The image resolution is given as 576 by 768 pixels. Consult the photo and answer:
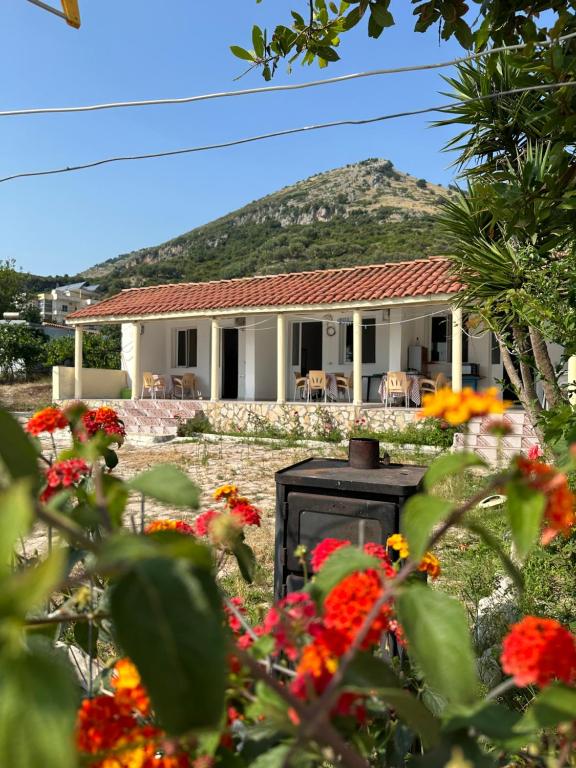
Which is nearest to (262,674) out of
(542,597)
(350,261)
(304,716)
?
(304,716)

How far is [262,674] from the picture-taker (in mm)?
639

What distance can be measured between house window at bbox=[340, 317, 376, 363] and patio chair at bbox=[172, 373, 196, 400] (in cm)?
449

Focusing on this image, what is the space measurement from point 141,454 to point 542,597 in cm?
885

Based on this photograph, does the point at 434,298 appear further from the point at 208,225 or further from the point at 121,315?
the point at 208,225

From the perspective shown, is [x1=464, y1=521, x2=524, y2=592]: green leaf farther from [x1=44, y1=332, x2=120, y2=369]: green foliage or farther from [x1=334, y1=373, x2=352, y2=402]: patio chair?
[x1=44, y1=332, x2=120, y2=369]: green foliage

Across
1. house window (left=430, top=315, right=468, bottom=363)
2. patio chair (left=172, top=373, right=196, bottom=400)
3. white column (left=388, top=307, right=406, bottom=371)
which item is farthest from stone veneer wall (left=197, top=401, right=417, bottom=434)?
house window (left=430, top=315, right=468, bottom=363)

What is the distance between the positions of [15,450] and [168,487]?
0.62 feet

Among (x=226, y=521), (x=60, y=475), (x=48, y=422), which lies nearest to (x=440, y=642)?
(x=226, y=521)

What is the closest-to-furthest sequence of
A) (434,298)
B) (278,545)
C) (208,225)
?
(278,545), (434,298), (208,225)

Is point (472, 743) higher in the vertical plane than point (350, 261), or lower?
lower

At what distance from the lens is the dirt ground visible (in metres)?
20.7

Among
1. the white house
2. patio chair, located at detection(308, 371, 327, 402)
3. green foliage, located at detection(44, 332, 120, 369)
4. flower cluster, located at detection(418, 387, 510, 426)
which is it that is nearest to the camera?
flower cluster, located at detection(418, 387, 510, 426)

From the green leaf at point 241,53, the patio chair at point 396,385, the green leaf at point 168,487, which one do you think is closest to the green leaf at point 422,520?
the green leaf at point 168,487

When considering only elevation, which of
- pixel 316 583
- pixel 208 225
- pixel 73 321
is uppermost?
pixel 208 225
